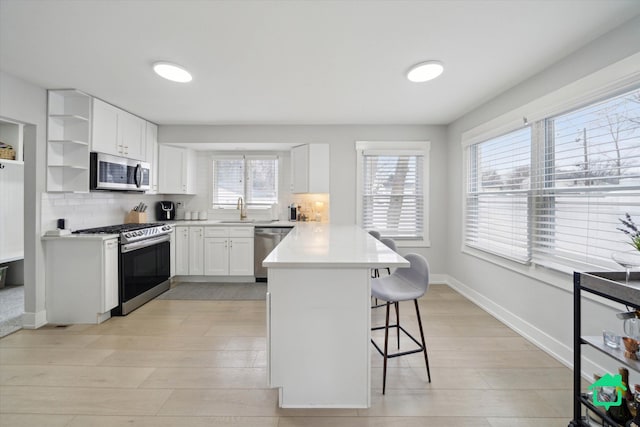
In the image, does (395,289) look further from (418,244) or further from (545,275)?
(418,244)

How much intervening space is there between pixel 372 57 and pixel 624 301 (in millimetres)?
2203

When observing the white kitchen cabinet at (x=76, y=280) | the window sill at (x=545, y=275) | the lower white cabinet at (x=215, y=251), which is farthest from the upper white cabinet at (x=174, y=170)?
the window sill at (x=545, y=275)

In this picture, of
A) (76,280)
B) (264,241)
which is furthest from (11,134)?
(264,241)

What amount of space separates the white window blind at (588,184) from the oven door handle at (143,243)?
4.17 metres

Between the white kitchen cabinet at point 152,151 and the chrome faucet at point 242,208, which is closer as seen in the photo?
the white kitchen cabinet at point 152,151

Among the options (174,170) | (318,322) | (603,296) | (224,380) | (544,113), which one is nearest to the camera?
(603,296)

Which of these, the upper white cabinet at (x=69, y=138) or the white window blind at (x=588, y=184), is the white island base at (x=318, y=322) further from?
the upper white cabinet at (x=69, y=138)

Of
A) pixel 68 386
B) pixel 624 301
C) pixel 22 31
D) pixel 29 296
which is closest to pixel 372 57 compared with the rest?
pixel 624 301

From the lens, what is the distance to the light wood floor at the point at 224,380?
1738mm

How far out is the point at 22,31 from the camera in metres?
2.05

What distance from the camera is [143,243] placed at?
3.63 m

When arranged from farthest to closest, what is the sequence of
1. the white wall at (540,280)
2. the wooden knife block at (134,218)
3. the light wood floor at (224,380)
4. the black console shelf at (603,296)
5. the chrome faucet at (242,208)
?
the chrome faucet at (242,208) → the wooden knife block at (134,218) → the white wall at (540,280) → the light wood floor at (224,380) → the black console shelf at (603,296)

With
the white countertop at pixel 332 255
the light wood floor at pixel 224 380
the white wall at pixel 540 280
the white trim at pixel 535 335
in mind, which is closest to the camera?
the white countertop at pixel 332 255

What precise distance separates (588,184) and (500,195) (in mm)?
1051
